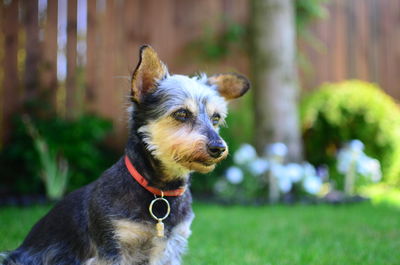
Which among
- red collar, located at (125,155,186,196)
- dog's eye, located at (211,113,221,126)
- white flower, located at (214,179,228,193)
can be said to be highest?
dog's eye, located at (211,113,221,126)

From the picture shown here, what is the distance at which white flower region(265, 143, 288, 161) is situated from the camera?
6.85m

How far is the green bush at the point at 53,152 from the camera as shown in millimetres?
6750

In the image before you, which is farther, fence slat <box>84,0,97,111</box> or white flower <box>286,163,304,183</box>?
fence slat <box>84,0,97,111</box>

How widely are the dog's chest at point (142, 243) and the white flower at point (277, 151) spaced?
4162 millimetres

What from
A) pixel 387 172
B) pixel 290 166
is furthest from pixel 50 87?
pixel 387 172

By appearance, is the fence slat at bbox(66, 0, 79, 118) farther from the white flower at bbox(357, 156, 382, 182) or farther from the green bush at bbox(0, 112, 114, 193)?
the white flower at bbox(357, 156, 382, 182)

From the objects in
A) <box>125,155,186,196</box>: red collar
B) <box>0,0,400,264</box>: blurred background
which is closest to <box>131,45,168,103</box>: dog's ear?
<box>125,155,186,196</box>: red collar

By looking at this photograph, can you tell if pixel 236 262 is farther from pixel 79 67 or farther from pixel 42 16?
pixel 42 16

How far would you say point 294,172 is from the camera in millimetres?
6844

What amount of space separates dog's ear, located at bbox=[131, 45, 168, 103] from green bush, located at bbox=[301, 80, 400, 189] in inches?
219

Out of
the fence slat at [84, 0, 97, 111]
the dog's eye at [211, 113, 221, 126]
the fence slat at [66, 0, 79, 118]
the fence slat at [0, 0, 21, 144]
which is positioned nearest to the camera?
the dog's eye at [211, 113, 221, 126]

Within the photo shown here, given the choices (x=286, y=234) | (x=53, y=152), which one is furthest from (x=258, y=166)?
(x=53, y=152)

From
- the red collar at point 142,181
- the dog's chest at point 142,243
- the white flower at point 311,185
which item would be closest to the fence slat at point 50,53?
the white flower at point 311,185

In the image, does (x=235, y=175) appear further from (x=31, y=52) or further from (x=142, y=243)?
(x=142, y=243)
